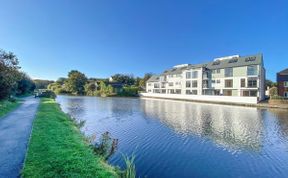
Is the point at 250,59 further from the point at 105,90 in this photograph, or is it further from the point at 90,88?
the point at 90,88

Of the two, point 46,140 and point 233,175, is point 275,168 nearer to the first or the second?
point 233,175

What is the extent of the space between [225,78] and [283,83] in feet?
40.0

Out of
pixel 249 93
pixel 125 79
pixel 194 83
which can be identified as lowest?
pixel 249 93

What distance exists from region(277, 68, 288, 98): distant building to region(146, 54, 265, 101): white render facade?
330 cm

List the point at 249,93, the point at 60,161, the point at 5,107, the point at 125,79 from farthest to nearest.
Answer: the point at 125,79
the point at 249,93
the point at 5,107
the point at 60,161

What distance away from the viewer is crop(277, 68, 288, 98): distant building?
4611 centimetres

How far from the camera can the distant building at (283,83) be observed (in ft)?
151

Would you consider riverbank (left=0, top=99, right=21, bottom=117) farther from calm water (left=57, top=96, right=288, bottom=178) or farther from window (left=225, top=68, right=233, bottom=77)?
window (left=225, top=68, right=233, bottom=77)

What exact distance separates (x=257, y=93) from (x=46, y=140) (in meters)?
45.4

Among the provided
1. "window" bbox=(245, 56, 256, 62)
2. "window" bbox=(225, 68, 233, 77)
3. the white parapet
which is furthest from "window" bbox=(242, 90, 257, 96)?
"window" bbox=(245, 56, 256, 62)

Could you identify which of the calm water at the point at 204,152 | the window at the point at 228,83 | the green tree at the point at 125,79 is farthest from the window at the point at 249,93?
the green tree at the point at 125,79

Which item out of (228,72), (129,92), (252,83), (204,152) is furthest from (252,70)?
(129,92)

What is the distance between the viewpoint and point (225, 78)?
5247cm

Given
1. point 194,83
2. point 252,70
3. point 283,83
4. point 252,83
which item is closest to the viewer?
point 252,83
